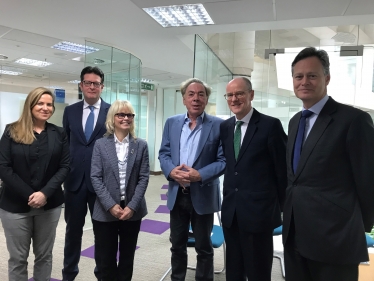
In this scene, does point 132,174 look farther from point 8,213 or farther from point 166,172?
point 8,213

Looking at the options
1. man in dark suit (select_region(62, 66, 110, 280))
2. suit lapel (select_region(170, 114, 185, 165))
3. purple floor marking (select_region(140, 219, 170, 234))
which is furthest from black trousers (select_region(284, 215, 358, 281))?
purple floor marking (select_region(140, 219, 170, 234))

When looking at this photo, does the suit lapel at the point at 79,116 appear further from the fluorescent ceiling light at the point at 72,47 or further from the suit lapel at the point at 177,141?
the fluorescent ceiling light at the point at 72,47

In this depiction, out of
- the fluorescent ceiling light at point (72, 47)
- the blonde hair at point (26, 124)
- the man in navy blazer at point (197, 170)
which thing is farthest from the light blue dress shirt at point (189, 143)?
the fluorescent ceiling light at point (72, 47)

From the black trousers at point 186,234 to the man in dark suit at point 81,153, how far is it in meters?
0.71

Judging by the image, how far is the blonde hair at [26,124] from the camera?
2.00m

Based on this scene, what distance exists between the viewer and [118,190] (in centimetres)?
212

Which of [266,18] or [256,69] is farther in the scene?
[256,69]

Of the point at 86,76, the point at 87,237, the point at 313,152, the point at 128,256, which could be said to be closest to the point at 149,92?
the point at 87,237

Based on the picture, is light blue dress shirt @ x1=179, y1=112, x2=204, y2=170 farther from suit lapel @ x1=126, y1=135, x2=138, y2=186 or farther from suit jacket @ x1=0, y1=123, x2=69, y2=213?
suit jacket @ x1=0, y1=123, x2=69, y2=213

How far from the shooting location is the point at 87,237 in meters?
4.15

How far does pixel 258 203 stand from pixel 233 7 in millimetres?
2613

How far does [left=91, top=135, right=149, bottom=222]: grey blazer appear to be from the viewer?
209 centimetres

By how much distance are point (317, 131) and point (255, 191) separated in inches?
23.2

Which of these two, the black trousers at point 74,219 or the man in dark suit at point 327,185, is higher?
the man in dark suit at point 327,185
